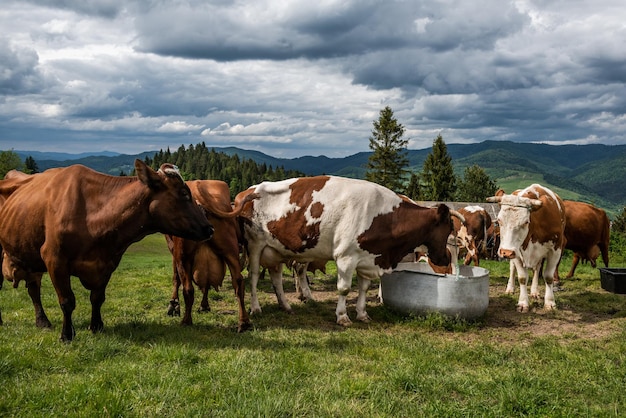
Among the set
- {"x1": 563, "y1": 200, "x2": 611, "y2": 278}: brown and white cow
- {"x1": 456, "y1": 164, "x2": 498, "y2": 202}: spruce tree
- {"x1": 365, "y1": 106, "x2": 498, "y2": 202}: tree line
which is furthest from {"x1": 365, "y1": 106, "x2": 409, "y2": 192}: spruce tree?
{"x1": 563, "y1": 200, "x2": 611, "y2": 278}: brown and white cow

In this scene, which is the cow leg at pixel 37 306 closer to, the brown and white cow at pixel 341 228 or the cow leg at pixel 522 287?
the brown and white cow at pixel 341 228

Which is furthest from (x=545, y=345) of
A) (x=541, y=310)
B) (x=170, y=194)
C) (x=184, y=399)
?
(x=170, y=194)

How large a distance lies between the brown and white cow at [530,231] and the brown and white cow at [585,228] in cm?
348

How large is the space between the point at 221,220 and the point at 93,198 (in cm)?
216

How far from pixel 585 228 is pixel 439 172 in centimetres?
7137

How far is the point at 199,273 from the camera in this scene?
28.4 feet

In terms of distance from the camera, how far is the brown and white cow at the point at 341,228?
362 inches

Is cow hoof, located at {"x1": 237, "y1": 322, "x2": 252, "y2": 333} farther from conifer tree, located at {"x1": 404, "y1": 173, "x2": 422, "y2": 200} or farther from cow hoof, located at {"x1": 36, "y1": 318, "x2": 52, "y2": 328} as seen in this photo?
conifer tree, located at {"x1": 404, "y1": 173, "x2": 422, "y2": 200}

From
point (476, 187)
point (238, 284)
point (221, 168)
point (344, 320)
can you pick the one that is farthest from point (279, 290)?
point (221, 168)

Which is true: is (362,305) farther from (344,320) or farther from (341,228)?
(341,228)

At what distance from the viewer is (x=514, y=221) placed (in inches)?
388

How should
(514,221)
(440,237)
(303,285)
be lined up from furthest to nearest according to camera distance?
1. (303,285)
2. (514,221)
3. (440,237)

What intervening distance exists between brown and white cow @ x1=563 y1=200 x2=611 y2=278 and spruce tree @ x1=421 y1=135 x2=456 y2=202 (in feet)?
227

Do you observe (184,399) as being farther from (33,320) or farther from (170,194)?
(33,320)
